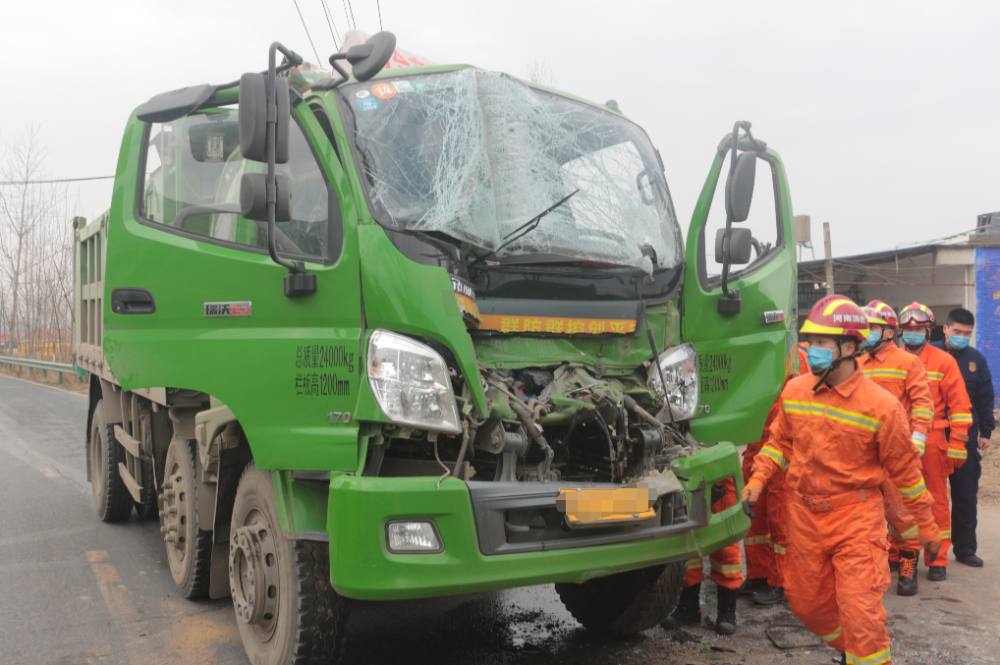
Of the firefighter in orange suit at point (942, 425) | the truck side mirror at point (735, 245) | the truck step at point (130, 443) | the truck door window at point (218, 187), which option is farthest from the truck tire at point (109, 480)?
the firefighter in orange suit at point (942, 425)

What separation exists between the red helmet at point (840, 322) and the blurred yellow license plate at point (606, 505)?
0.97 m

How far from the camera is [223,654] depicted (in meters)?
3.82

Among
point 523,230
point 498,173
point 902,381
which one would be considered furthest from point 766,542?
point 498,173

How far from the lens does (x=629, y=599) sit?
157 inches

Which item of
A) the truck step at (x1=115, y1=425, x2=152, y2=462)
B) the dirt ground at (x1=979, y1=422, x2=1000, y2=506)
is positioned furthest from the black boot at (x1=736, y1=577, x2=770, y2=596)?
the truck step at (x1=115, y1=425, x2=152, y2=462)

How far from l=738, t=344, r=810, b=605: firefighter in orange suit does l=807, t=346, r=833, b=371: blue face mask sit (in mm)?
1317

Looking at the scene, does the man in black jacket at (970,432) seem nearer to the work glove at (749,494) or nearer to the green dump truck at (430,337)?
the green dump truck at (430,337)

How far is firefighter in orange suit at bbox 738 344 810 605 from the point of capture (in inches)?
184

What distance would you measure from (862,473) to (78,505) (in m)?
6.45

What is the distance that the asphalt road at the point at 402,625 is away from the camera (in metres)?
3.79

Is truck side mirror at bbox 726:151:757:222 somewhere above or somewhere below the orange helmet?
above

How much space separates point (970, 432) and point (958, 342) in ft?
2.04

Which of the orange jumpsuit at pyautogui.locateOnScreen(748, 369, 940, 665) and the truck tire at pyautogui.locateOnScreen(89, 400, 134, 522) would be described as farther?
the truck tire at pyautogui.locateOnScreen(89, 400, 134, 522)

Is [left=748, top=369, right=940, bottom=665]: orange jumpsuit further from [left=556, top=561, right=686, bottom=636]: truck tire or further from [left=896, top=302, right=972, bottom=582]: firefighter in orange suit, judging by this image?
Result: [left=896, top=302, right=972, bottom=582]: firefighter in orange suit
